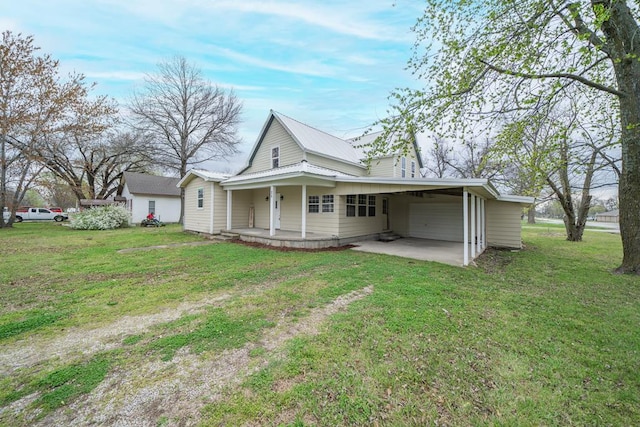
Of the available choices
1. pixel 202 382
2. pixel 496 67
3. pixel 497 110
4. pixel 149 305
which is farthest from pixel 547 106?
pixel 149 305

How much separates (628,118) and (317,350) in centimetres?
890

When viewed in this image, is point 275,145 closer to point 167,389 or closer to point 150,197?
point 167,389

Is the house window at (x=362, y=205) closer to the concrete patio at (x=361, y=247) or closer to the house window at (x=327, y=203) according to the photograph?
the concrete patio at (x=361, y=247)

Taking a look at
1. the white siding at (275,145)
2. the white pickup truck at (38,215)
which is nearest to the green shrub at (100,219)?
the white siding at (275,145)

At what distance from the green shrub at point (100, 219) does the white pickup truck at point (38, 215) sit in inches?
520

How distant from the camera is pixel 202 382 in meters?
2.39

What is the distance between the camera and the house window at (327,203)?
10899 millimetres

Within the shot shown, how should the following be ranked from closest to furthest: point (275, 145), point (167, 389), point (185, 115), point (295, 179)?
1. point (167, 389)
2. point (295, 179)
3. point (275, 145)
4. point (185, 115)

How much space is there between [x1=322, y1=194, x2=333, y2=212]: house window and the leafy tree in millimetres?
4883

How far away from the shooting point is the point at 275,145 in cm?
1441

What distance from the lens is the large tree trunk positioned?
19.4 ft

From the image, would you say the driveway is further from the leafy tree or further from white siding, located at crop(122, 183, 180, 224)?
white siding, located at crop(122, 183, 180, 224)

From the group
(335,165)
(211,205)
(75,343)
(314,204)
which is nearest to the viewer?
(75,343)

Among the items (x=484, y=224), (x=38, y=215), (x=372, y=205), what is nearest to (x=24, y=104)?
(x=38, y=215)
